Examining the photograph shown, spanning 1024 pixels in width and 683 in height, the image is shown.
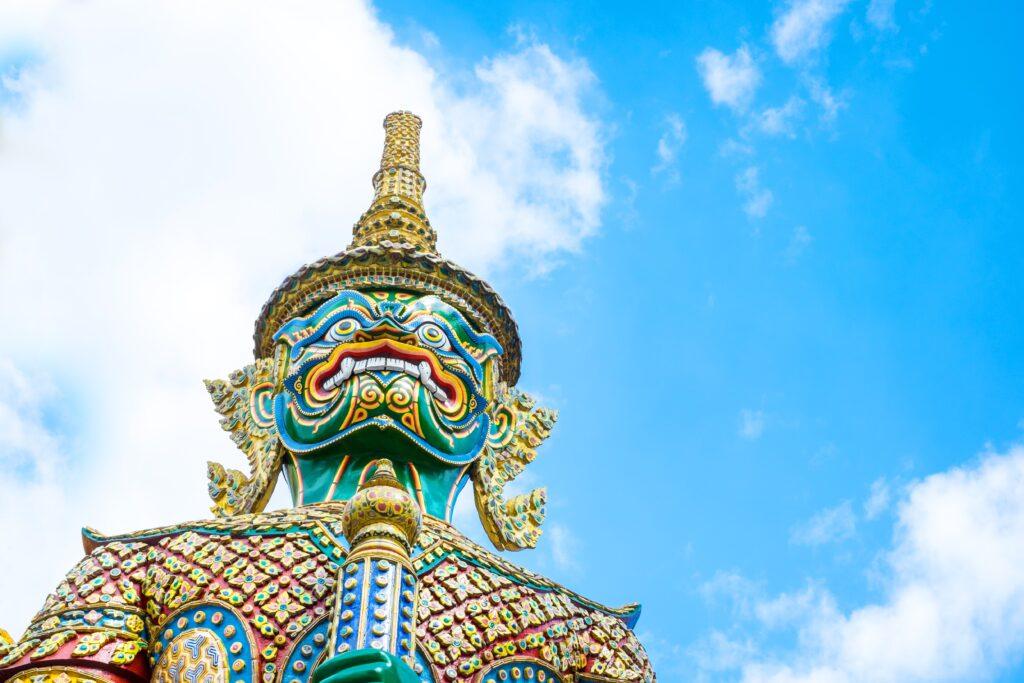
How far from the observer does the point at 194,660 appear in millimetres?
6586

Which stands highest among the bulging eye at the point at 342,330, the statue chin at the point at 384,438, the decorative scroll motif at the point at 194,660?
the bulging eye at the point at 342,330

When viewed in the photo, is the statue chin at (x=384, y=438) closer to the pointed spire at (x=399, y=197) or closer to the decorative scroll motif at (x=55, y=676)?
the pointed spire at (x=399, y=197)

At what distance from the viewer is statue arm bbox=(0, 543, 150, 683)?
21.1 ft

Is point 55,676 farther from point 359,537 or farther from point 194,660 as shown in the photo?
point 359,537

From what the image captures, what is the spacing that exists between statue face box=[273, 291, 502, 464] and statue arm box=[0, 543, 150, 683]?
1.53 meters

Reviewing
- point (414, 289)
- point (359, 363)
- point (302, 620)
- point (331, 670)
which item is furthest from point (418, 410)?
point (331, 670)

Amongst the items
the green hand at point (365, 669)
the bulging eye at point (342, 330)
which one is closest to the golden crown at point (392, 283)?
the bulging eye at point (342, 330)

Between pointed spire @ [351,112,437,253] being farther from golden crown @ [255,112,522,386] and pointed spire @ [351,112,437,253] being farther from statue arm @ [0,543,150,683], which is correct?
statue arm @ [0,543,150,683]

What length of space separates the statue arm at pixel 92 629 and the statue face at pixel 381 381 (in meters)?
1.53

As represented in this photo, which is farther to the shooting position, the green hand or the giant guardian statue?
the giant guardian statue

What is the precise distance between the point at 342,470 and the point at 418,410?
643 millimetres

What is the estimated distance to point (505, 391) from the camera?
31.2 ft

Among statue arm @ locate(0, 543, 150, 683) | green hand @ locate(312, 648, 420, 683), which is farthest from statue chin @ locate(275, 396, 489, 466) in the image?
green hand @ locate(312, 648, 420, 683)

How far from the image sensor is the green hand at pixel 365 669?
5562 mm
